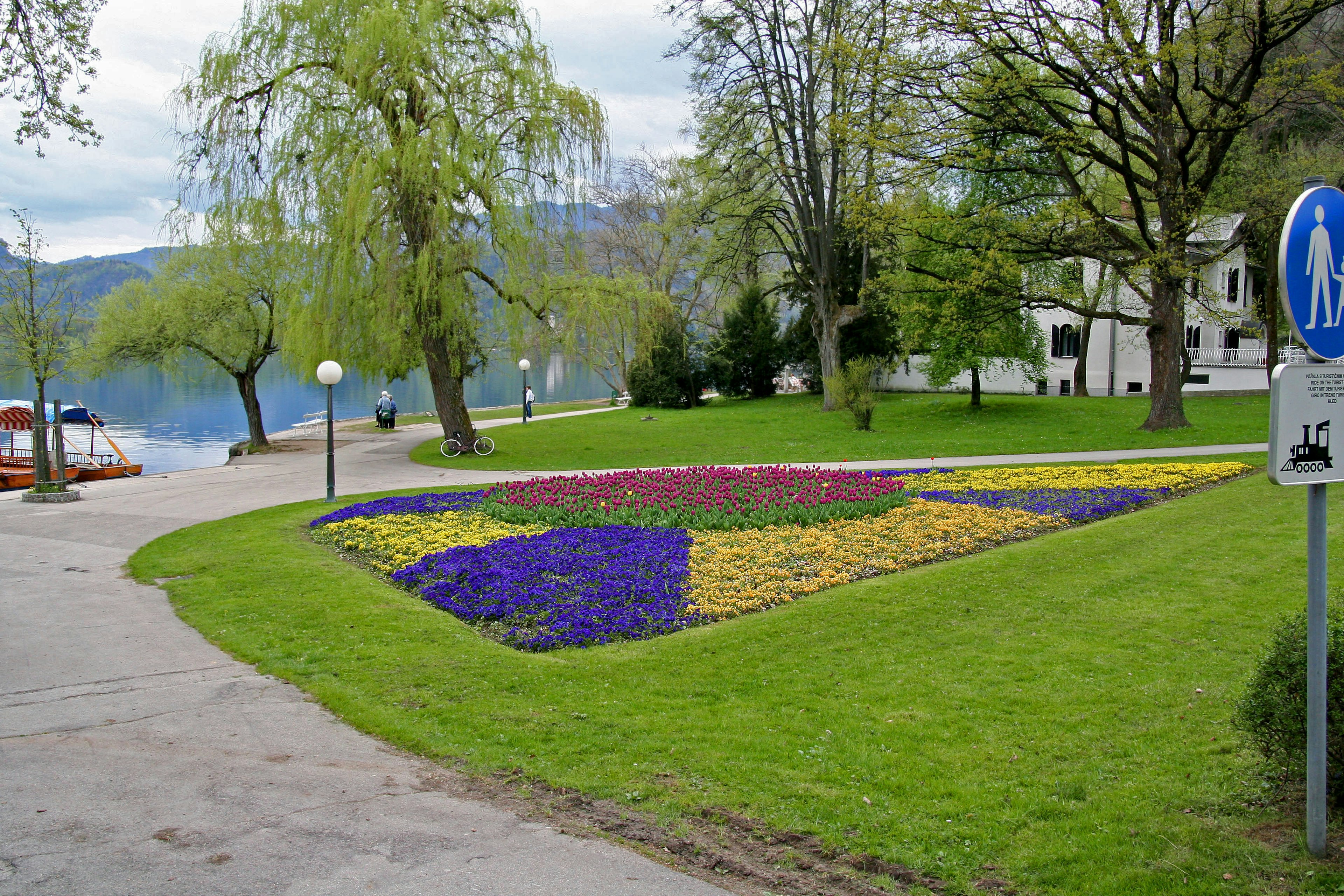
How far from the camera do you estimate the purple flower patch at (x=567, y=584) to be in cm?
862

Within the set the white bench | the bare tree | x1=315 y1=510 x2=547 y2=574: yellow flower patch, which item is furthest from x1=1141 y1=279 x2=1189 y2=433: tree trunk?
the white bench

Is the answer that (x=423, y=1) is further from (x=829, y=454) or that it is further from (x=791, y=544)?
(x=791, y=544)

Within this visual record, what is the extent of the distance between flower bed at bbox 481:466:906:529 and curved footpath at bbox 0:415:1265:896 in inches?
258

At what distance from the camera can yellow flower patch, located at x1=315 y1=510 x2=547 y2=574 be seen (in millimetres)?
12266

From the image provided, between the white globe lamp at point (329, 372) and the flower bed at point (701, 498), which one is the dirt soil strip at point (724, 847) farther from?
the white globe lamp at point (329, 372)

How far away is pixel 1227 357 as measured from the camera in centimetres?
3975

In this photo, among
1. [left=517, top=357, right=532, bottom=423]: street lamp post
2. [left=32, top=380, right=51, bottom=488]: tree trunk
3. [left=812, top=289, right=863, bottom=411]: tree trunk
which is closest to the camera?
[left=32, top=380, right=51, bottom=488]: tree trunk

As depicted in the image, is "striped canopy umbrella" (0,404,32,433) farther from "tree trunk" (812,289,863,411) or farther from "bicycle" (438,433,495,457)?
"tree trunk" (812,289,863,411)

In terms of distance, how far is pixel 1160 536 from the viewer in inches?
440

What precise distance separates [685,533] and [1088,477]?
8624mm

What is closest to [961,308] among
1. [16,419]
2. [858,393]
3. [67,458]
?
[858,393]

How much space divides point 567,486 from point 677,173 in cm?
4062

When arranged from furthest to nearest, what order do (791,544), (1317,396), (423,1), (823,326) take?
1. (823,326)
2. (423,1)
3. (791,544)
4. (1317,396)

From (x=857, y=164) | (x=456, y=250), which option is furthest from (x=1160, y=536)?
(x=857, y=164)
